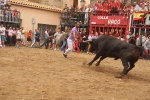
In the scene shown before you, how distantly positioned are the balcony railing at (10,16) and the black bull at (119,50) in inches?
498

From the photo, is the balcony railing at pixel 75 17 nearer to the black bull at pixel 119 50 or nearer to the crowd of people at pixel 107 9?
the crowd of people at pixel 107 9

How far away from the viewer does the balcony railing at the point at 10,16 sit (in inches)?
827

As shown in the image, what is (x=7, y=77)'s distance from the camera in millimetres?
7270

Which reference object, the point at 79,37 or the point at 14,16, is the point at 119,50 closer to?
the point at 79,37

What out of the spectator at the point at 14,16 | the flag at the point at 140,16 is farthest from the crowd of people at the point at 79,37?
the spectator at the point at 14,16

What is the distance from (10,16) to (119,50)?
14759 mm

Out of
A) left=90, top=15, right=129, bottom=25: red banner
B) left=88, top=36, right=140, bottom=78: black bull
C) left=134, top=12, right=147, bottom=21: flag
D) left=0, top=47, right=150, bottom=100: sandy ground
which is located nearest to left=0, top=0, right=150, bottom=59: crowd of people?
left=134, top=12, right=147, bottom=21: flag

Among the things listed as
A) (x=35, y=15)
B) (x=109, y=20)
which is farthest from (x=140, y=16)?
(x=35, y=15)

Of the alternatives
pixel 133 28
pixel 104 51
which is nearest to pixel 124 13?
pixel 133 28

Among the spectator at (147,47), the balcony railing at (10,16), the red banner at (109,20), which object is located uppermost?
the balcony railing at (10,16)

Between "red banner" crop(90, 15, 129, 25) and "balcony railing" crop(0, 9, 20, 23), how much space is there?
22.8ft

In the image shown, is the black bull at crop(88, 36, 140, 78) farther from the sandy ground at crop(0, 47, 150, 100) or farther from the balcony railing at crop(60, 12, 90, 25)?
the balcony railing at crop(60, 12, 90, 25)

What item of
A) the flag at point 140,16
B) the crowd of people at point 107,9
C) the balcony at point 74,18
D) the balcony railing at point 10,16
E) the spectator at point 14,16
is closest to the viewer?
the flag at point 140,16

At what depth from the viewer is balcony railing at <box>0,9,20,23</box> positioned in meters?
21.0
